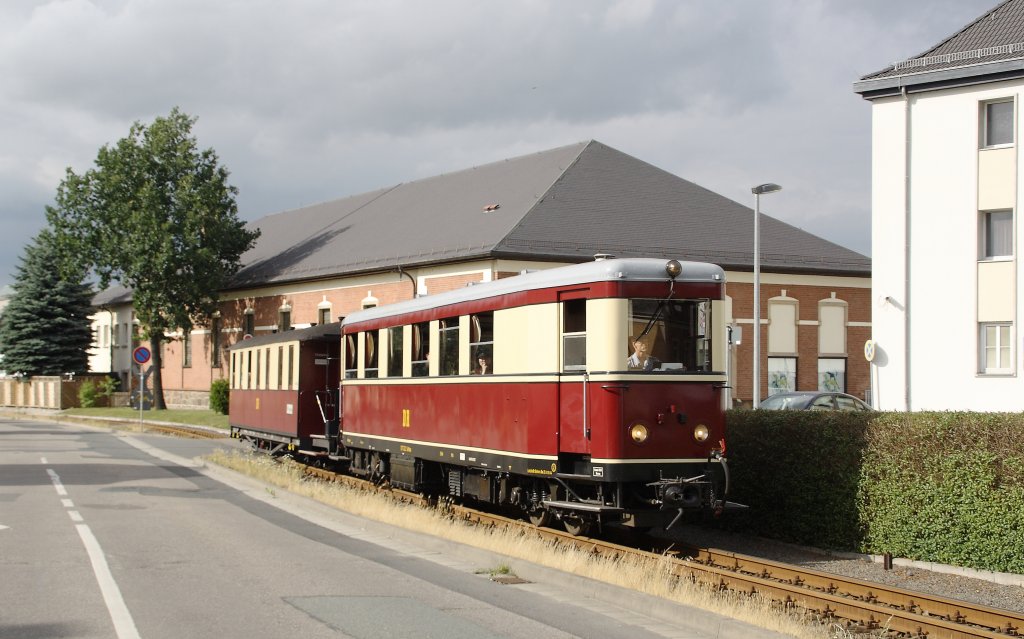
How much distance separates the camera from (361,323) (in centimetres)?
2128

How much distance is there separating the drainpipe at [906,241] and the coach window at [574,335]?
771 inches

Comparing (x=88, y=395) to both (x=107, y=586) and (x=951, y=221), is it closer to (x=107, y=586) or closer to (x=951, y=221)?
(x=951, y=221)

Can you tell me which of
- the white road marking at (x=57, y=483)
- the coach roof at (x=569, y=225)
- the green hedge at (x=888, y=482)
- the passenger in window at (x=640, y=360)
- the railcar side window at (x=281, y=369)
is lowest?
the white road marking at (x=57, y=483)

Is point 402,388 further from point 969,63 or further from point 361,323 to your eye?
point 969,63

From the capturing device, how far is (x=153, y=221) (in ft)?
179

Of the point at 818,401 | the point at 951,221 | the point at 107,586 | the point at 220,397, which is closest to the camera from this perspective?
the point at 107,586

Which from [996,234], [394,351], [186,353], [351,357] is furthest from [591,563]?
[186,353]

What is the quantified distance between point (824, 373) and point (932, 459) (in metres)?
31.4

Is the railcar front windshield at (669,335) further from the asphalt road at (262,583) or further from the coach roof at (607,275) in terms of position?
the asphalt road at (262,583)

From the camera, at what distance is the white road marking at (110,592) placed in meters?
8.57

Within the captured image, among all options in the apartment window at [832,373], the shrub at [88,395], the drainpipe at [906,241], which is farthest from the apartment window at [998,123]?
the shrub at [88,395]

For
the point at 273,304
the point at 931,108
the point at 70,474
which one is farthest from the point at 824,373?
the point at 70,474

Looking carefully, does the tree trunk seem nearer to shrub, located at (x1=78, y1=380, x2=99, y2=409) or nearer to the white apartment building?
shrub, located at (x1=78, y1=380, x2=99, y2=409)

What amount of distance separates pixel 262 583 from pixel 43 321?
204ft
